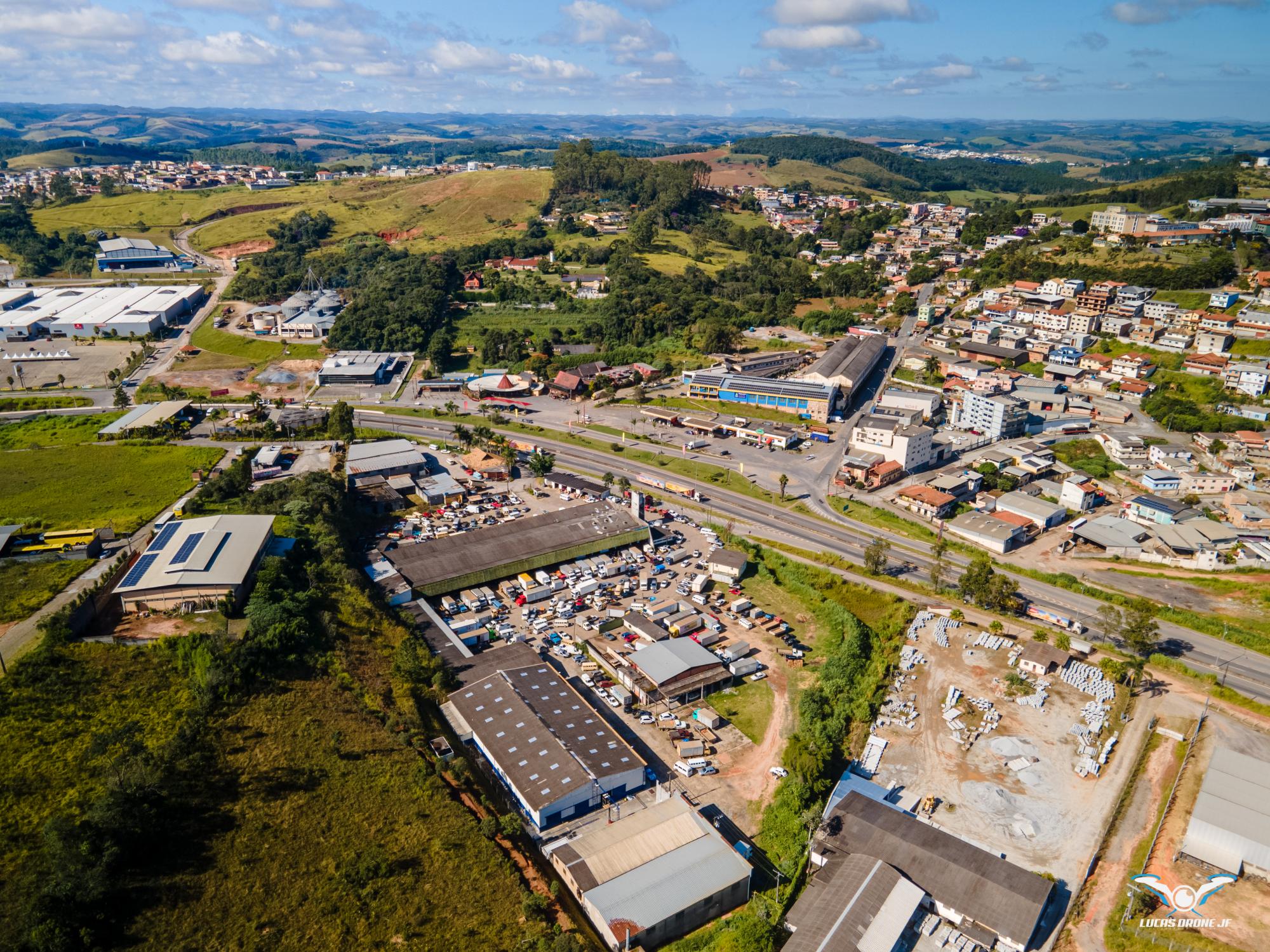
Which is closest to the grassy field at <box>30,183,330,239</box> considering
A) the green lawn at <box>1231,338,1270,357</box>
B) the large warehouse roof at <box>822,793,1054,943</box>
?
the large warehouse roof at <box>822,793,1054,943</box>

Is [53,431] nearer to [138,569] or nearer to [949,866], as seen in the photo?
[138,569]

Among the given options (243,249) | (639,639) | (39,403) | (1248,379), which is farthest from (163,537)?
(243,249)

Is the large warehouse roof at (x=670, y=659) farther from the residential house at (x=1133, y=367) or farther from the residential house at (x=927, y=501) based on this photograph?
the residential house at (x=1133, y=367)

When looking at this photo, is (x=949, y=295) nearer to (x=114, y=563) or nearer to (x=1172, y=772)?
(x=1172, y=772)

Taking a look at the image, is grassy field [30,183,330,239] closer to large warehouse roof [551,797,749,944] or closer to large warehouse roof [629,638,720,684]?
large warehouse roof [629,638,720,684]

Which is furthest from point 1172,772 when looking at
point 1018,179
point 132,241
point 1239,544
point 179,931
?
point 1018,179
